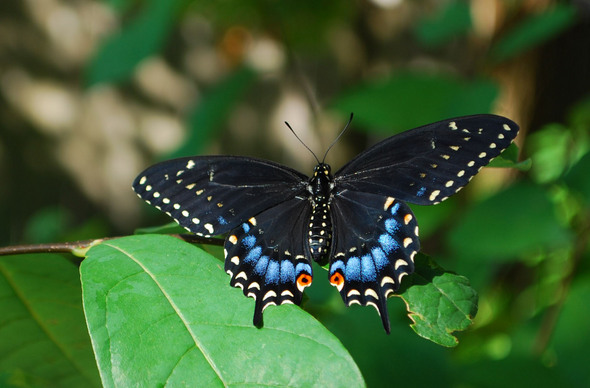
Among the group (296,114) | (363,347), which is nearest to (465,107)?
(363,347)

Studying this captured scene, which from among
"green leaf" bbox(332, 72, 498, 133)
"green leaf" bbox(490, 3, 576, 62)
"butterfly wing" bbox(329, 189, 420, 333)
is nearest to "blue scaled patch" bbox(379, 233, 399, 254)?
"butterfly wing" bbox(329, 189, 420, 333)

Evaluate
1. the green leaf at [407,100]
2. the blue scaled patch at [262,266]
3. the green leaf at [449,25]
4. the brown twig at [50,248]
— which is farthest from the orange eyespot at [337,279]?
the green leaf at [449,25]

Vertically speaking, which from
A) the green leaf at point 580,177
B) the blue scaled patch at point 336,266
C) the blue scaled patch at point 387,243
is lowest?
the blue scaled patch at point 336,266

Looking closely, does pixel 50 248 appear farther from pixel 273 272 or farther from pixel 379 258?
pixel 379 258

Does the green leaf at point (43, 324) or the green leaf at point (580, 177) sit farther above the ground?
the green leaf at point (580, 177)

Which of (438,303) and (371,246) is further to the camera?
(371,246)

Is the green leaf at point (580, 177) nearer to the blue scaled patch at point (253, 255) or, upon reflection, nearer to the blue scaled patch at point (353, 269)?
the blue scaled patch at point (353, 269)

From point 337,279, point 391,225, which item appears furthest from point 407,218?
point 337,279
